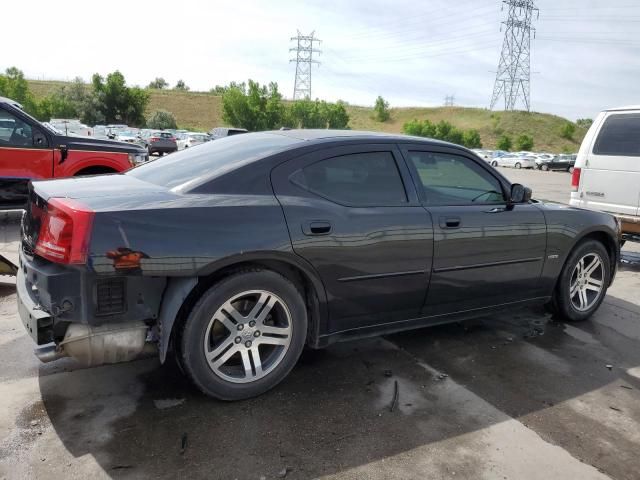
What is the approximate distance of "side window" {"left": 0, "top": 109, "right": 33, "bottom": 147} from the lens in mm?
7793

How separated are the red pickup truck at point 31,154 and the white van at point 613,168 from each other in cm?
716

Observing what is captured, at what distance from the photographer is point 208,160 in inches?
138

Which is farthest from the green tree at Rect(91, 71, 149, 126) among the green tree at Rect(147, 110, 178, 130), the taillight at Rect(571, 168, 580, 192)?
the taillight at Rect(571, 168, 580, 192)

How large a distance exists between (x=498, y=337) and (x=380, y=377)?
4.53ft

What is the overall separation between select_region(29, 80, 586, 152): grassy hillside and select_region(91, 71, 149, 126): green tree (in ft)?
61.1

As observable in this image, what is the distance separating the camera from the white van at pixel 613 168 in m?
7.04

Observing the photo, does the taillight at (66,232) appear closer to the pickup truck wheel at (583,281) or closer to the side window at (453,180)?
the side window at (453,180)

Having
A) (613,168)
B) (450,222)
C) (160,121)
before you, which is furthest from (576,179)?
(160,121)

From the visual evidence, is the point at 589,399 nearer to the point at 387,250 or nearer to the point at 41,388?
the point at 387,250

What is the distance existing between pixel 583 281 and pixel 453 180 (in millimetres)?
1821

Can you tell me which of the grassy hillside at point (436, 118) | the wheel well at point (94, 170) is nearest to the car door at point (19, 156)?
the wheel well at point (94, 170)

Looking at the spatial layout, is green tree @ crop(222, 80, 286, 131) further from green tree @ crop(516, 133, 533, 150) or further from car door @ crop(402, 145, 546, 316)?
car door @ crop(402, 145, 546, 316)

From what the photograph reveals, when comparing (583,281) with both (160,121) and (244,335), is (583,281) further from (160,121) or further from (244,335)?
(160,121)

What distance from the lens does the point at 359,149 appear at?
3564 millimetres
